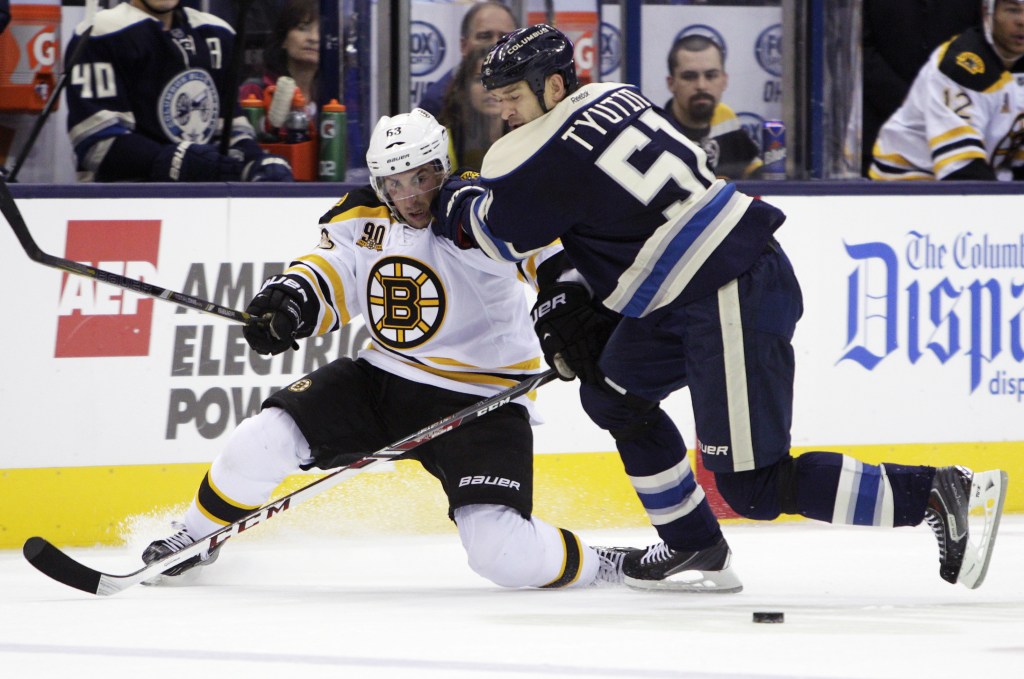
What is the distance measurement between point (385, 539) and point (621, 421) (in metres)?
1.12

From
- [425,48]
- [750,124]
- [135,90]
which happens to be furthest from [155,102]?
Answer: [750,124]

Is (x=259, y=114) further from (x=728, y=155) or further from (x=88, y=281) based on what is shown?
(x=728, y=155)

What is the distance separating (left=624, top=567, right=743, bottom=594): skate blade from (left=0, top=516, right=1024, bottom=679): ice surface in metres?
0.04

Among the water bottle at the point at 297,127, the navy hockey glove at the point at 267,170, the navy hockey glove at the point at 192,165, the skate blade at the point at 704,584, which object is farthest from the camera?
the water bottle at the point at 297,127

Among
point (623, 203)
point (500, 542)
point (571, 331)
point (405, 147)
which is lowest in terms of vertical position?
point (500, 542)

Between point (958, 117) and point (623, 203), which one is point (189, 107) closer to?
point (623, 203)

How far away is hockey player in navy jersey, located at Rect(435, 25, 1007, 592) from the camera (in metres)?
2.77

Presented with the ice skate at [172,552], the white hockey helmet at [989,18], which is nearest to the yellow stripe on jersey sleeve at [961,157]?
the white hockey helmet at [989,18]

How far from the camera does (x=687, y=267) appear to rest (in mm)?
2805

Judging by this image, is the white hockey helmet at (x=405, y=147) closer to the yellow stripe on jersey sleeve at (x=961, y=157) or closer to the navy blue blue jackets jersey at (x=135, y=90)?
the navy blue blue jackets jersey at (x=135, y=90)

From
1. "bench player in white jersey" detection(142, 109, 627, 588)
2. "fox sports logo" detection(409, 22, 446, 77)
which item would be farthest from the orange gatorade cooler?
"bench player in white jersey" detection(142, 109, 627, 588)

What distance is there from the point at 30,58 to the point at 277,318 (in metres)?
1.53

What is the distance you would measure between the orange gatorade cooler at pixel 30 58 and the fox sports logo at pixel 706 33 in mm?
1749

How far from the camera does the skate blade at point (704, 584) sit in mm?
3188
